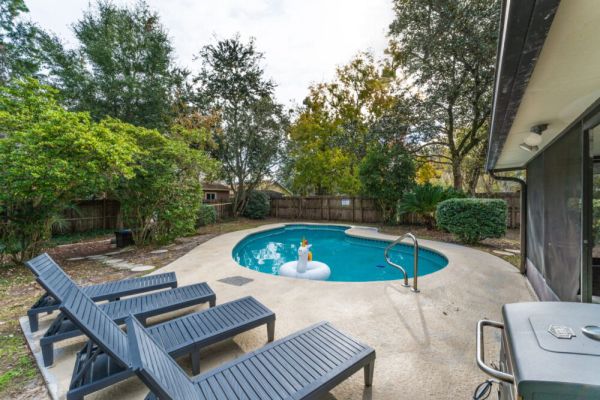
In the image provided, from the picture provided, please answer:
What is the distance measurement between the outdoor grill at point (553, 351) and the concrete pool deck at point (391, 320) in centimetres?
139

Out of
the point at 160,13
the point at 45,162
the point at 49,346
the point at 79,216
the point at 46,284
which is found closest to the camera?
the point at 46,284

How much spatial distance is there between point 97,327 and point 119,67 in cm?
1601

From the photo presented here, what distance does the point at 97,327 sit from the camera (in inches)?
78.7

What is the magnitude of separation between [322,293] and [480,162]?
1157 cm

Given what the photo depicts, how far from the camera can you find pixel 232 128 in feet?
54.1

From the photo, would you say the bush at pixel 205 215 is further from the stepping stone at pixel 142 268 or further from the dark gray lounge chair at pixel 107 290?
the dark gray lounge chair at pixel 107 290

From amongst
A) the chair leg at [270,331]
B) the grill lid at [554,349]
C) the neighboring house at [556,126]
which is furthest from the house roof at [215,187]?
the grill lid at [554,349]

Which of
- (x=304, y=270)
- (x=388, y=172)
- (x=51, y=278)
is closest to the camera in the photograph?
(x=51, y=278)

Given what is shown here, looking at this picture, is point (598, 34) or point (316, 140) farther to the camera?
point (316, 140)

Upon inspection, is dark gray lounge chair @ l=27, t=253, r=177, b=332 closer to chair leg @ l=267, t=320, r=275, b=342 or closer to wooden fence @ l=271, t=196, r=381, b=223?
chair leg @ l=267, t=320, r=275, b=342

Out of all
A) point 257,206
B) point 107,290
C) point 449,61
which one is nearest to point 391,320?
point 107,290

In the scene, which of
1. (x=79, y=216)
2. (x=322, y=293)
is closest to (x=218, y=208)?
(x=79, y=216)

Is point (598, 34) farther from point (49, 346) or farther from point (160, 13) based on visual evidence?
point (160, 13)

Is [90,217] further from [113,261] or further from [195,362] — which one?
[195,362]
